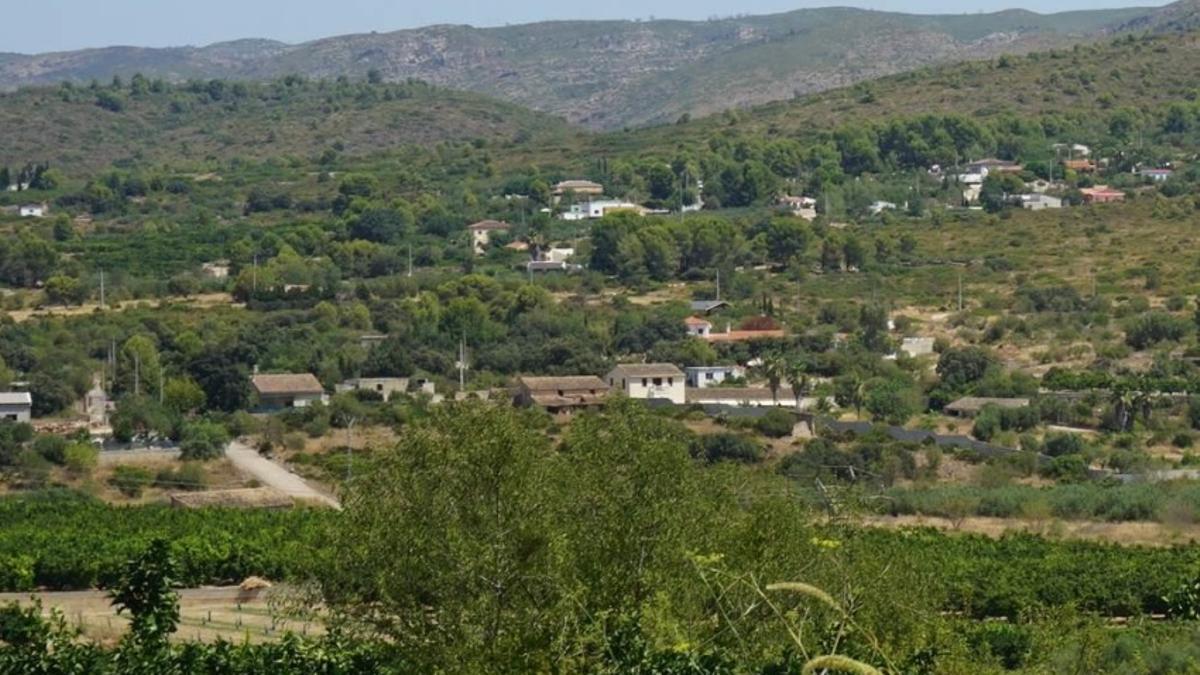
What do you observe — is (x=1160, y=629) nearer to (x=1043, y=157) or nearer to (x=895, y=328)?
(x=895, y=328)

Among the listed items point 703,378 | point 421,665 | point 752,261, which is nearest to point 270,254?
point 752,261

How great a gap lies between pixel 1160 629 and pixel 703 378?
3600 cm

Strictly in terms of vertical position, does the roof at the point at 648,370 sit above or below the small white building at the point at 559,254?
below

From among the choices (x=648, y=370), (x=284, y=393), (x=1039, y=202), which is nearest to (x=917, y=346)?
(x=648, y=370)

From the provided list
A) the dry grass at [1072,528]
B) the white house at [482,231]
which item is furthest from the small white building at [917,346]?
the white house at [482,231]

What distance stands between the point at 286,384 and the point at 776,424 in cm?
1533

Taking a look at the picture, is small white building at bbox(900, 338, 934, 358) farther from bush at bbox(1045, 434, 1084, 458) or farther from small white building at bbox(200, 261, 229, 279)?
small white building at bbox(200, 261, 229, 279)

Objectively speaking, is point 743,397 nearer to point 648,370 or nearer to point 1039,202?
point 648,370

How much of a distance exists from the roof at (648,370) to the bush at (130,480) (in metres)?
16.2

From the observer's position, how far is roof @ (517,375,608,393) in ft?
208

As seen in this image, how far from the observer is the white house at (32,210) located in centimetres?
10669

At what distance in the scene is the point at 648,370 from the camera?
6506 cm

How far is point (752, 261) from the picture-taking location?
292ft

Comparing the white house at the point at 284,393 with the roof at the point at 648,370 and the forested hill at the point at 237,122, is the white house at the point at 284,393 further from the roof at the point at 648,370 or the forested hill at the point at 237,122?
the forested hill at the point at 237,122
